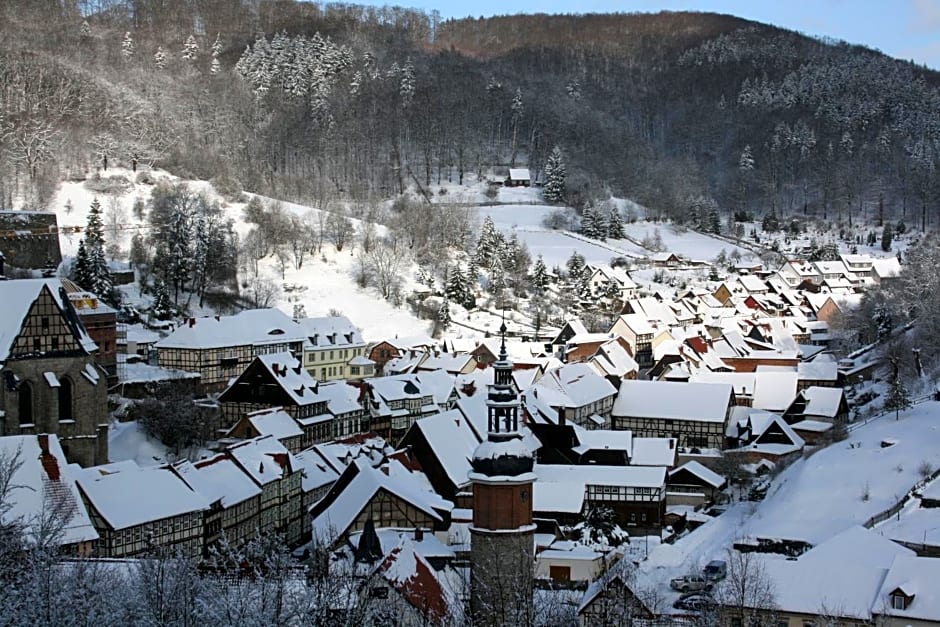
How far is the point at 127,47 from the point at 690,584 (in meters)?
117

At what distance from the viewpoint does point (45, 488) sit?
27.0 metres

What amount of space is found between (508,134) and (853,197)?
41.0m

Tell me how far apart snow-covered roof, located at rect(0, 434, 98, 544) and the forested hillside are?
58.4m

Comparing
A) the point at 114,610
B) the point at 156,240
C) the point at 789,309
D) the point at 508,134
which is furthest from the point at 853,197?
the point at 114,610

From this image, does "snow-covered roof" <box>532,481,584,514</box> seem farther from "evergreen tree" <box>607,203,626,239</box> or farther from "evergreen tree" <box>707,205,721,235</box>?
"evergreen tree" <box>707,205,721,235</box>

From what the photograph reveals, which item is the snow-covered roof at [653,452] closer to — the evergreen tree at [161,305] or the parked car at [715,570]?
the parked car at [715,570]

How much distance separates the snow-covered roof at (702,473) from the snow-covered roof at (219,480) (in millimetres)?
18226

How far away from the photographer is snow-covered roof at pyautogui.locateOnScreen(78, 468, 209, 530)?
1154 inches

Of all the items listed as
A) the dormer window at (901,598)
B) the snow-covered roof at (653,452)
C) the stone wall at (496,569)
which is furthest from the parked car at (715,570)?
the snow-covered roof at (653,452)

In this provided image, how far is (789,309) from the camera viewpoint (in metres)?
88.1

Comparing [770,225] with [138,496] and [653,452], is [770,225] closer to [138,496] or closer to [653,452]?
[653,452]

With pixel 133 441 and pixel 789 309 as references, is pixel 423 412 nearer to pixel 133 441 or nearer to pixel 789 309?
pixel 133 441

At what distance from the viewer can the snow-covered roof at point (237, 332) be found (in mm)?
53844

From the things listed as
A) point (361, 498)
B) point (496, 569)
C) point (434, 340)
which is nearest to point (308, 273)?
point (434, 340)
